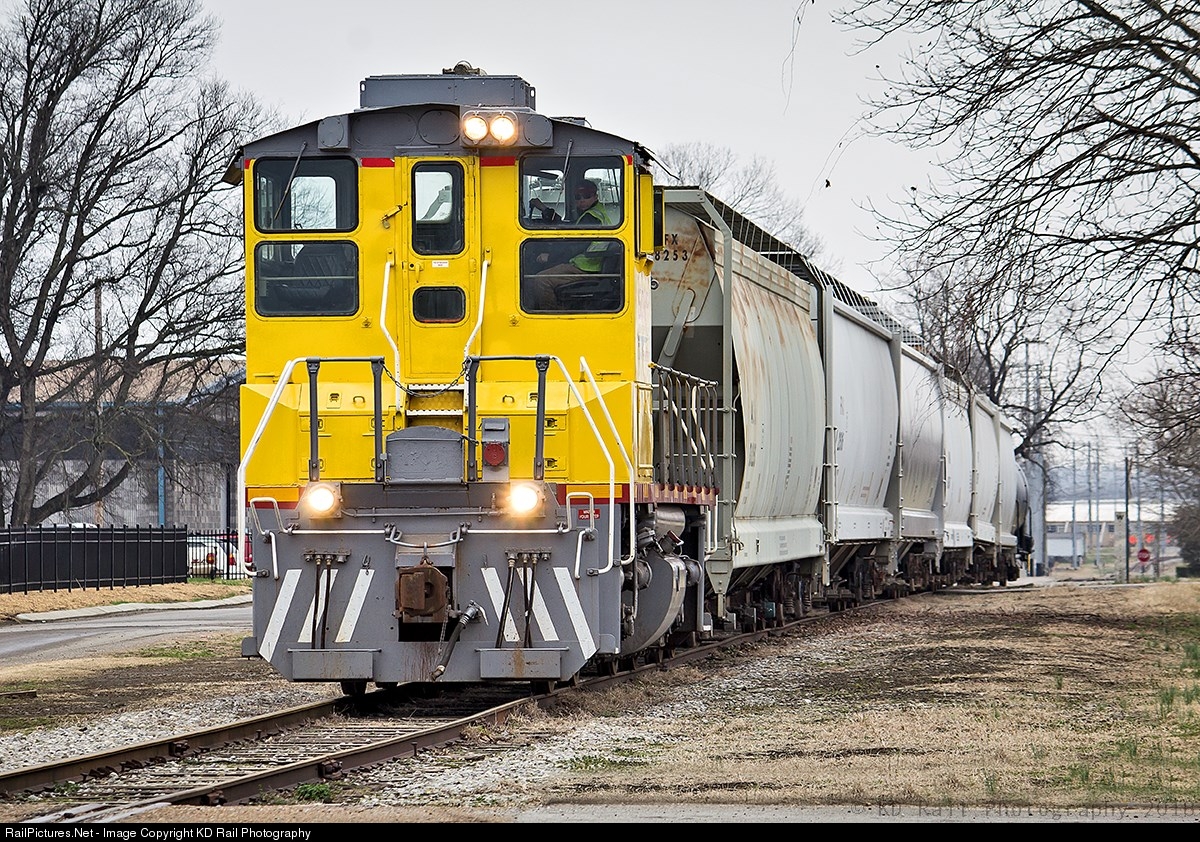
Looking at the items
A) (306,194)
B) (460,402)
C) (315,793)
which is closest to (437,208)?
(306,194)

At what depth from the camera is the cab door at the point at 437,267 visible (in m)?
12.3

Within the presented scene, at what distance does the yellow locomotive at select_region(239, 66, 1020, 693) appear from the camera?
37.4 ft

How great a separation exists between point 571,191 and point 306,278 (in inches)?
83.3

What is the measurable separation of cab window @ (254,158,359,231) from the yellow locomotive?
0.02m

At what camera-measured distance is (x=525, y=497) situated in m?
11.3

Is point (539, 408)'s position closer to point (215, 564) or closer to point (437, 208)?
point (437, 208)

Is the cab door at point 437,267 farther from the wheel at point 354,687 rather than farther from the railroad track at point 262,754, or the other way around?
the railroad track at point 262,754

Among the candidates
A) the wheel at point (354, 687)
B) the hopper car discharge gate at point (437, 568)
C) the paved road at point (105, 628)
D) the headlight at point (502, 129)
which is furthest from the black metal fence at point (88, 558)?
the headlight at point (502, 129)

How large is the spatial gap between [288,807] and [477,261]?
5.44m

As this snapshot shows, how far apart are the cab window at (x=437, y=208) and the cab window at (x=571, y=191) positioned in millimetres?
507

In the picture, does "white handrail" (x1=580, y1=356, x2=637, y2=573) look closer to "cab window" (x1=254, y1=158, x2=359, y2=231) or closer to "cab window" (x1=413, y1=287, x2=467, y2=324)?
"cab window" (x1=413, y1=287, x2=467, y2=324)

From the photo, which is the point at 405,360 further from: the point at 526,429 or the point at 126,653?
the point at 126,653

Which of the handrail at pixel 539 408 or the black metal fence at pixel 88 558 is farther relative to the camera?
the black metal fence at pixel 88 558

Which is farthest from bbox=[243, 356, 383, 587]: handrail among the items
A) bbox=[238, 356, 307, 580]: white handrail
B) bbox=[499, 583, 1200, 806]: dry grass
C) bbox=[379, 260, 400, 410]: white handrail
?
bbox=[499, 583, 1200, 806]: dry grass
